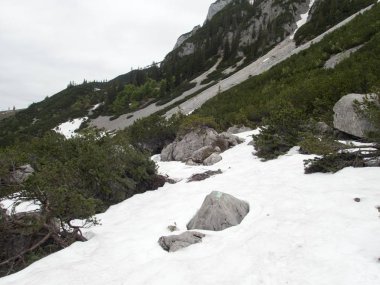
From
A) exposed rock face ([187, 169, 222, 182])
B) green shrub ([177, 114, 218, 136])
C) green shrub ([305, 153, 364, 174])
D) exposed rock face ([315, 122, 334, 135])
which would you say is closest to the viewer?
green shrub ([305, 153, 364, 174])

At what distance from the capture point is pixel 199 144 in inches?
652

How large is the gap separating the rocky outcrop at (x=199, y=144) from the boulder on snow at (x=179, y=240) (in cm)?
841

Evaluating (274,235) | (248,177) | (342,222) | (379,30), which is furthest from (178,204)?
(379,30)

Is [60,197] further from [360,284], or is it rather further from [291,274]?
[360,284]

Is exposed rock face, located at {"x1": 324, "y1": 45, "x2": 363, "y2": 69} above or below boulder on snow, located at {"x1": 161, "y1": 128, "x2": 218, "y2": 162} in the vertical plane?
above

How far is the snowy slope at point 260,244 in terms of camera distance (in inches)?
186

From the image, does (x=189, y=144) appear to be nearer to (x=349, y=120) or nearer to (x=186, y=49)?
(x=349, y=120)

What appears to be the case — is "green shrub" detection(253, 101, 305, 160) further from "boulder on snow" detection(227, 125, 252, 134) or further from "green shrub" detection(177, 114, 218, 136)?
"boulder on snow" detection(227, 125, 252, 134)

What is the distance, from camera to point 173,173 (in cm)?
1318

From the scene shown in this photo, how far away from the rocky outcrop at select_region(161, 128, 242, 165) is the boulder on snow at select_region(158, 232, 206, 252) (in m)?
8.41

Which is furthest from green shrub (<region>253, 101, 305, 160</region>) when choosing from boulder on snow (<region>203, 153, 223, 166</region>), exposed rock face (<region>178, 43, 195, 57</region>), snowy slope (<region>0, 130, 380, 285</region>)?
exposed rock face (<region>178, 43, 195, 57</region>)

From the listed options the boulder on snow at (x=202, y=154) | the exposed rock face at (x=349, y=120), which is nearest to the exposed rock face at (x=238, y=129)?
the boulder on snow at (x=202, y=154)

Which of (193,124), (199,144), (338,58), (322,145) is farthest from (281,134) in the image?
(338,58)

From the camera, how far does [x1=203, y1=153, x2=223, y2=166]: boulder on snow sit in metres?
13.6
